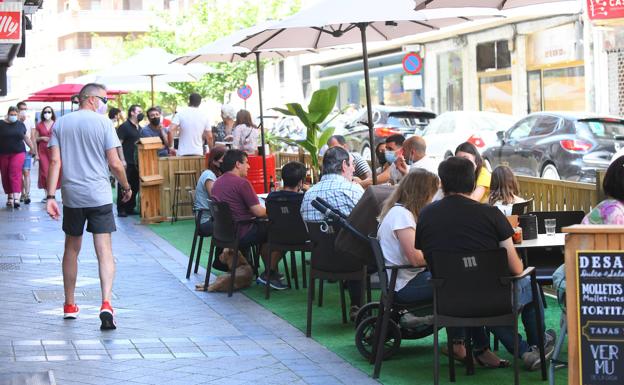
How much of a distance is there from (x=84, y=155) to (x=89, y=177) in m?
0.18

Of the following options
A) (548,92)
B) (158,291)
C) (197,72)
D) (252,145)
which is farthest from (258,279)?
(548,92)

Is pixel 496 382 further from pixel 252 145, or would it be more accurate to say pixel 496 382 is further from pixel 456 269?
pixel 252 145

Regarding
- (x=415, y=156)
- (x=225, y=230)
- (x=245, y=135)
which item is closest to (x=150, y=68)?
(x=245, y=135)

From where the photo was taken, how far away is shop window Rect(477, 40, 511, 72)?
40.0 meters

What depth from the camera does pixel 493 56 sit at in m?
41.1

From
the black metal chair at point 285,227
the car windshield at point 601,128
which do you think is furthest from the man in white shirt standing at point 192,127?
the black metal chair at point 285,227

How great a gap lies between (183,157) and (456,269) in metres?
13.2

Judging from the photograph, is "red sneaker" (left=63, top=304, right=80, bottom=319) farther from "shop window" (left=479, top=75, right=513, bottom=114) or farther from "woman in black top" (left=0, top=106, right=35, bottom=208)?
"shop window" (left=479, top=75, right=513, bottom=114)

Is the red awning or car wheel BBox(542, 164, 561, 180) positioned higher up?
the red awning

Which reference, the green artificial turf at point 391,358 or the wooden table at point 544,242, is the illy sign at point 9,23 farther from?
the wooden table at point 544,242

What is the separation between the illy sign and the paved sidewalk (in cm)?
264

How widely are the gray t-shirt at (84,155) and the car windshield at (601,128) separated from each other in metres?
14.0

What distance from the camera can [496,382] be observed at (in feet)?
25.3

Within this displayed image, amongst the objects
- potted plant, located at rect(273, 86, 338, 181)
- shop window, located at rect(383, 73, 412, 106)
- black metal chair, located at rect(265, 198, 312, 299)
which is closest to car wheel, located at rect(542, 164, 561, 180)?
potted plant, located at rect(273, 86, 338, 181)
